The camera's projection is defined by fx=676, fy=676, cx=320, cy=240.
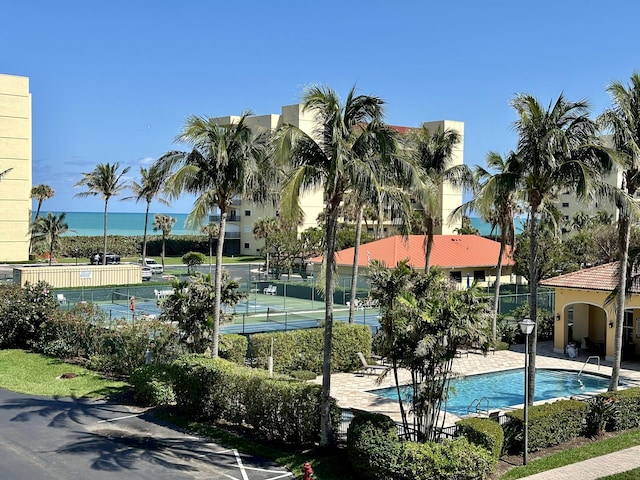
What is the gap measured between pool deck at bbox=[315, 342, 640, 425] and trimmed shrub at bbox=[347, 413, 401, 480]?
5710mm

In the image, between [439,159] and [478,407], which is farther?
[439,159]

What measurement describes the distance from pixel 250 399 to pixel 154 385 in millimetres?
3836

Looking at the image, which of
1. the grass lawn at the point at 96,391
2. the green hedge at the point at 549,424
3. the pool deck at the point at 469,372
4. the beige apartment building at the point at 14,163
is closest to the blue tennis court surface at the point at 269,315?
the pool deck at the point at 469,372

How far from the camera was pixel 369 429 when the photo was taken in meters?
14.3

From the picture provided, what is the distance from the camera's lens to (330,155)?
53.7 ft

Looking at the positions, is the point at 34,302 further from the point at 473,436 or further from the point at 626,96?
the point at 626,96

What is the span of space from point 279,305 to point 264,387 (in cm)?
2713

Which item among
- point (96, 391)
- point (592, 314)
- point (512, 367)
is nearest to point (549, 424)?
point (512, 367)

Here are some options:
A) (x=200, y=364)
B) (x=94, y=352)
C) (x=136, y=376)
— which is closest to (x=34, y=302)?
(x=94, y=352)

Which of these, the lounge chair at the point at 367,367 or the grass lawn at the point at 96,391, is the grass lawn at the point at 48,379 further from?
the lounge chair at the point at 367,367

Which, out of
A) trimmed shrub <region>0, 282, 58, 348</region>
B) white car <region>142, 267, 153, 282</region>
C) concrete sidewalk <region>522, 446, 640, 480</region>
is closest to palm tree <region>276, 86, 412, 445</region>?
concrete sidewalk <region>522, 446, 640, 480</region>

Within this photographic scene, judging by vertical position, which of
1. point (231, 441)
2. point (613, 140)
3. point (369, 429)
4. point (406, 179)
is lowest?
point (231, 441)

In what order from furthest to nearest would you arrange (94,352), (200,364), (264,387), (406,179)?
(94,352) < (200,364) < (264,387) < (406,179)

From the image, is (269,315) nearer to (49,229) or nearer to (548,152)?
(548,152)
